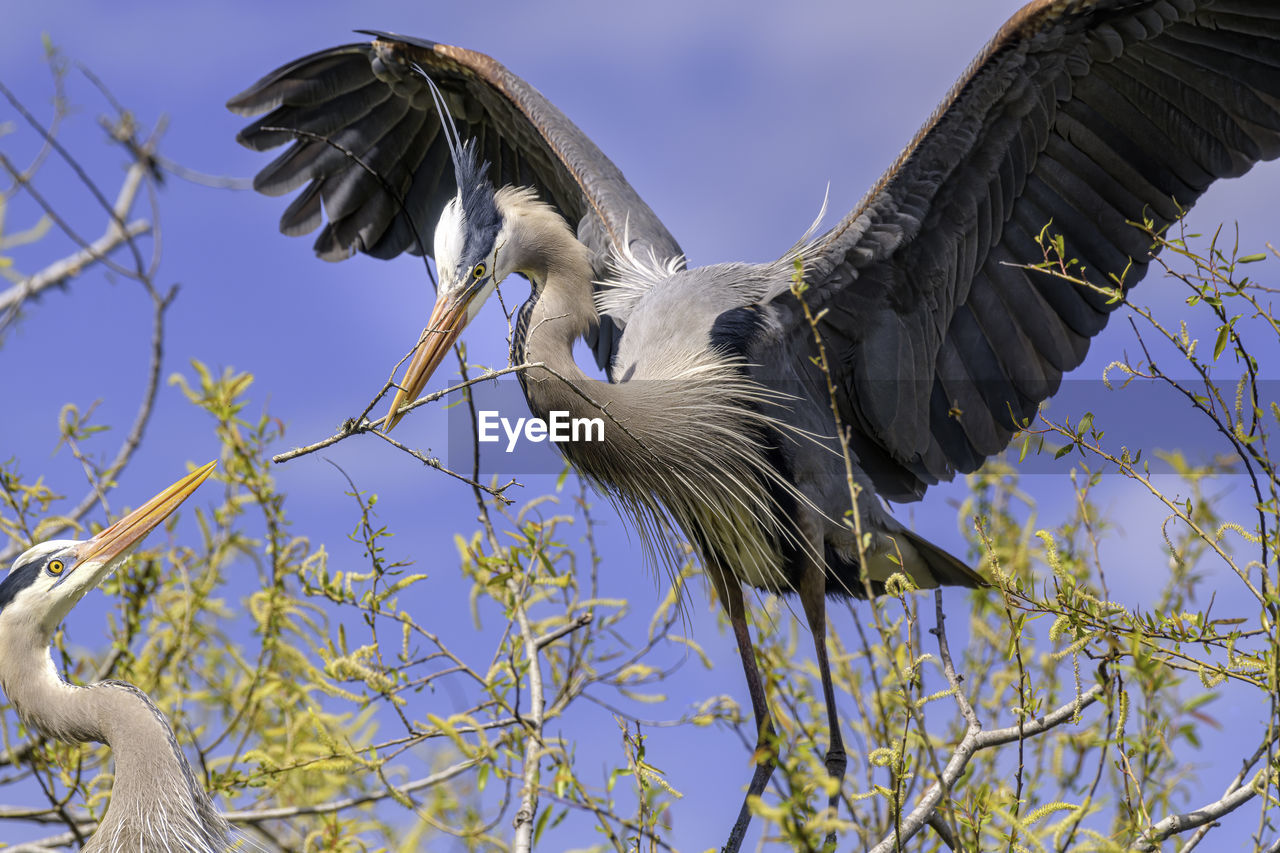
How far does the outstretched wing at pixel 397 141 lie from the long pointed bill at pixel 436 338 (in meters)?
1.36

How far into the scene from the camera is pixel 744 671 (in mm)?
3928

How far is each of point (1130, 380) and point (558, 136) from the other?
3.04 m

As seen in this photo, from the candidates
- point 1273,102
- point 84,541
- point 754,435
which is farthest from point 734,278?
point 84,541

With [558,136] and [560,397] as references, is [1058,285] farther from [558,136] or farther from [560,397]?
[558,136]

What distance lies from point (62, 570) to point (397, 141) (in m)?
3.27

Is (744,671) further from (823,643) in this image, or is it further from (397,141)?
(397,141)

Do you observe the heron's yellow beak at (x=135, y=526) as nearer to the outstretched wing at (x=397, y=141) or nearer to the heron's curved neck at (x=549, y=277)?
the heron's curved neck at (x=549, y=277)

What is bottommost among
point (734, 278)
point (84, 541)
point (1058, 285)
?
point (84, 541)

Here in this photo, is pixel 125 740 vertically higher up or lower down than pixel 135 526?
lower down

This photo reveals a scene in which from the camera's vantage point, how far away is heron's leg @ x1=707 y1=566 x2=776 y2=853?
3.59 meters

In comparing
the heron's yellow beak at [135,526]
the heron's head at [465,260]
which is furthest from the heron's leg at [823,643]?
the heron's yellow beak at [135,526]

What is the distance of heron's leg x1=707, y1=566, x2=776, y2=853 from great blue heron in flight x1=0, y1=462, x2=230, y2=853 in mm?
1463

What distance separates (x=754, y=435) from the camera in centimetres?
402

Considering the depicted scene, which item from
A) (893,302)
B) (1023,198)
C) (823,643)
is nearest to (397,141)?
(893,302)
